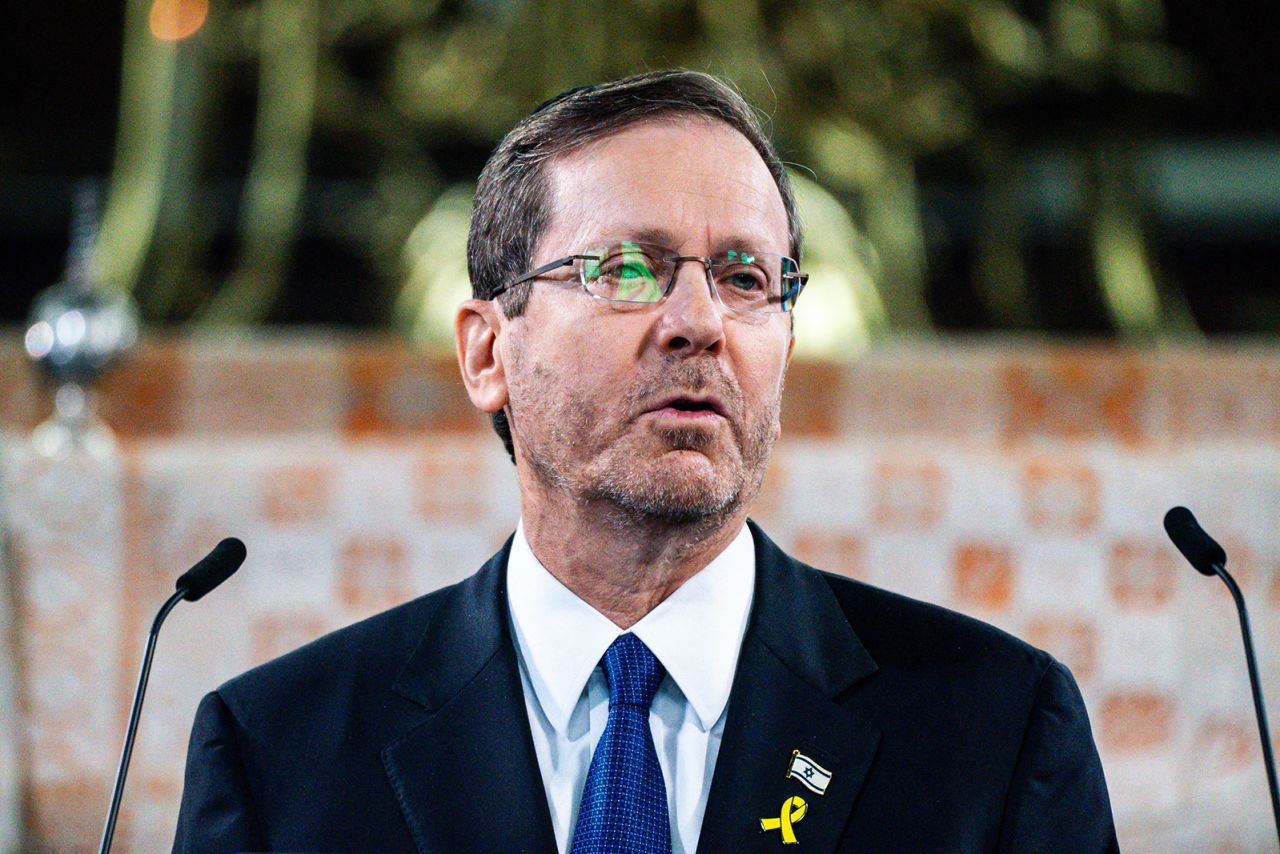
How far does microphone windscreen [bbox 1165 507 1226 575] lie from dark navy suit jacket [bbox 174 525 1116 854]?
0.19m

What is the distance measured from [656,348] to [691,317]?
5cm

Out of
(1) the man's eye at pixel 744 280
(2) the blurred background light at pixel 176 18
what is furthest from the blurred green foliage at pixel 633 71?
(1) the man's eye at pixel 744 280

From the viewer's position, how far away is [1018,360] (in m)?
3.76

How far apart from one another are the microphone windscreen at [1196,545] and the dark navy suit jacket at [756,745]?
0.19 meters

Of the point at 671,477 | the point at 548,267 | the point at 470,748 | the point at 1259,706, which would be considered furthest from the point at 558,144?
the point at 1259,706

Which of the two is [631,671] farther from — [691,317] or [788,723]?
[691,317]

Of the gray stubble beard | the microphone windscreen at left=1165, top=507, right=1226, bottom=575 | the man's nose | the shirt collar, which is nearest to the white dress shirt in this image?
the shirt collar

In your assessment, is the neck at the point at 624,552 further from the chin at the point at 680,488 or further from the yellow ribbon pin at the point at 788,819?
the yellow ribbon pin at the point at 788,819

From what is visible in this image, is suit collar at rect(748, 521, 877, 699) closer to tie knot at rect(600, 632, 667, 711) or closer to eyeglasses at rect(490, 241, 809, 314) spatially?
tie knot at rect(600, 632, 667, 711)

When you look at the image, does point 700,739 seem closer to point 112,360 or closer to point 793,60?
point 112,360

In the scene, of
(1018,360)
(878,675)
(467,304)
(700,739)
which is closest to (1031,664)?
(878,675)

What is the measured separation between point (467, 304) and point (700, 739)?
602mm

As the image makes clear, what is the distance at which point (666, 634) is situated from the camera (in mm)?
1677

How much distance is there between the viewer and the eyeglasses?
168cm
